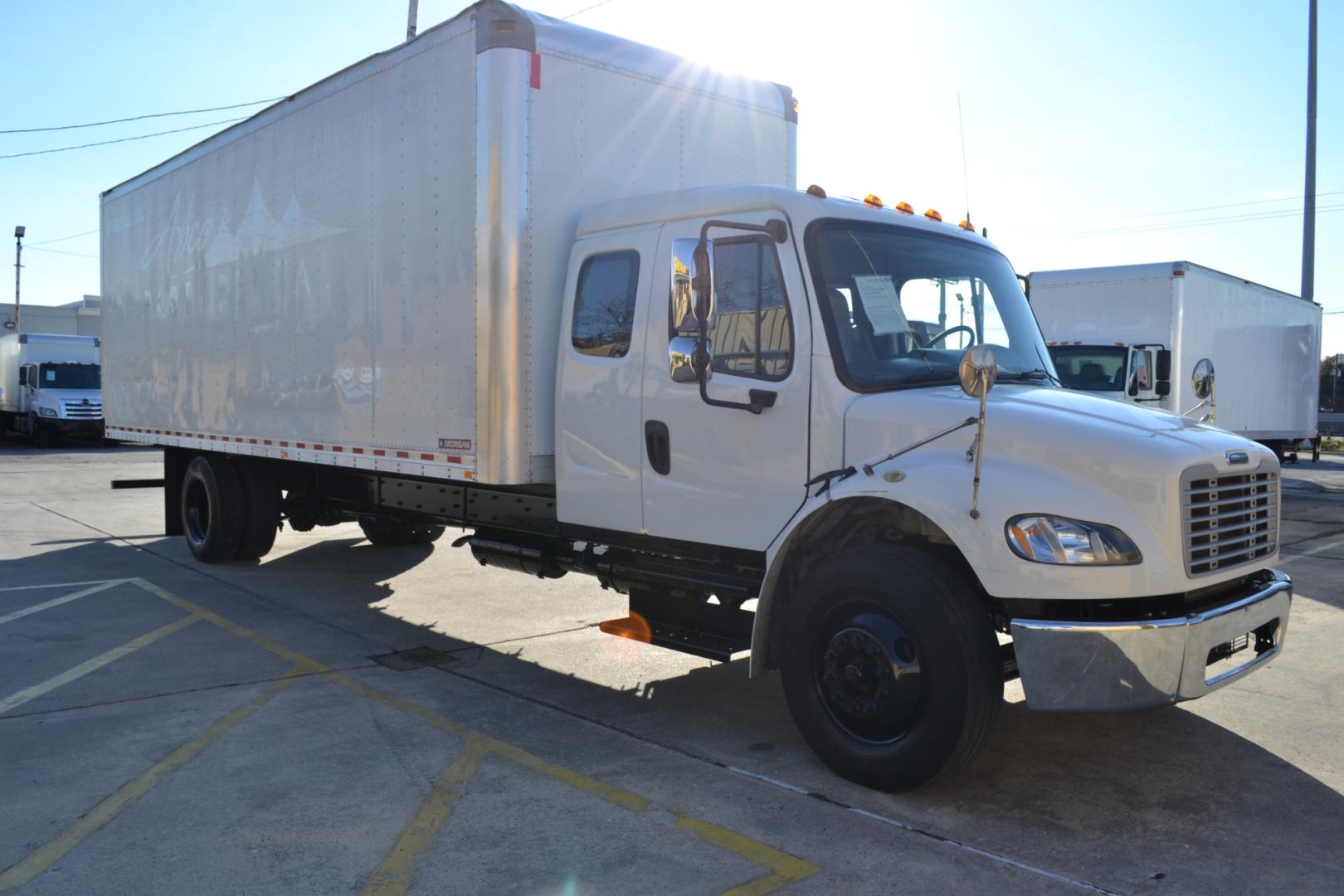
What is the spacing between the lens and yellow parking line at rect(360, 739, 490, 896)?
3738mm

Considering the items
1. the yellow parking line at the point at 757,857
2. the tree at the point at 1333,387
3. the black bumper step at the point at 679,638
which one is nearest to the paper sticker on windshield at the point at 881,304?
the black bumper step at the point at 679,638

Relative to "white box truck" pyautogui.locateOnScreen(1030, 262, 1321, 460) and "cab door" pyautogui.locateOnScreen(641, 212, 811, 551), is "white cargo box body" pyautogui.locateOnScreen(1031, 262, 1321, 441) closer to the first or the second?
"white box truck" pyautogui.locateOnScreen(1030, 262, 1321, 460)

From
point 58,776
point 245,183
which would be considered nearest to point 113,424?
point 245,183

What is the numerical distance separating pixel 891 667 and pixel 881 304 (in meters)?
1.72

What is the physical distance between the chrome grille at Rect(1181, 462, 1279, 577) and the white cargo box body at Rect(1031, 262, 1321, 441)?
30.8 ft

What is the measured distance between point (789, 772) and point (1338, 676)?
390cm

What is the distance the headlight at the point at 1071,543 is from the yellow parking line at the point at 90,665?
5.21 metres

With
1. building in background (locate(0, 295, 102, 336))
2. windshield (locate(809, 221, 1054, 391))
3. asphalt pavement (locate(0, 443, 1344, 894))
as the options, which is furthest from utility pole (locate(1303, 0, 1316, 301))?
building in background (locate(0, 295, 102, 336))

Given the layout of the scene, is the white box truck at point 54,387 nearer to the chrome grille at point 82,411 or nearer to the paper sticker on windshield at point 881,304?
the chrome grille at point 82,411

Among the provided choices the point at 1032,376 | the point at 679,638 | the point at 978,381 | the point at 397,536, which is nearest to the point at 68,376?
the point at 397,536

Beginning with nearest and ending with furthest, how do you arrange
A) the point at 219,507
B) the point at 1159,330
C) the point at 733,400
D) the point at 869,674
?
the point at 869,674, the point at 733,400, the point at 219,507, the point at 1159,330

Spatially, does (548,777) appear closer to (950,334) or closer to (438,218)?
(950,334)

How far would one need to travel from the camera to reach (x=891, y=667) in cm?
438

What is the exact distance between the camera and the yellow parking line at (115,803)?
3818 millimetres
